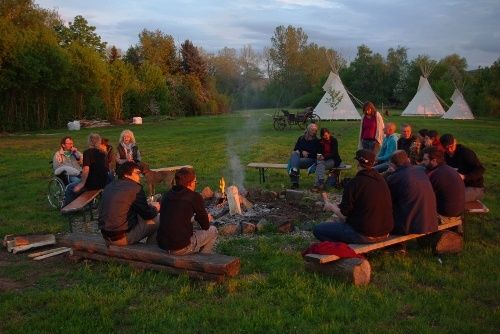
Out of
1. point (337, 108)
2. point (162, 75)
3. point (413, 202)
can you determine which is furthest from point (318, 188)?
point (162, 75)

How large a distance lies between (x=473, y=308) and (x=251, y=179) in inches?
278

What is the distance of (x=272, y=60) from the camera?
55656mm

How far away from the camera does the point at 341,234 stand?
532 centimetres

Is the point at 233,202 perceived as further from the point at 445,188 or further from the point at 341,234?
the point at 445,188

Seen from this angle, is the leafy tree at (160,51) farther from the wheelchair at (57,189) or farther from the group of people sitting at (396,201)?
the group of people sitting at (396,201)

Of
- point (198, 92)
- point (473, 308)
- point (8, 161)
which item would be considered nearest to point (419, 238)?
point (473, 308)

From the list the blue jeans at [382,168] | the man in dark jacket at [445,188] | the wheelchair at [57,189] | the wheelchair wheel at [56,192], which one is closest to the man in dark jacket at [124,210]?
the man in dark jacket at [445,188]

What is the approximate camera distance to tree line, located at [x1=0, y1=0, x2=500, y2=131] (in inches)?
1125

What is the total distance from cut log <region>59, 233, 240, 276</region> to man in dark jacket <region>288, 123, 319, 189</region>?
4.77 meters

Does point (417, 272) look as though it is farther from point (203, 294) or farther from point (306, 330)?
point (203, 294)

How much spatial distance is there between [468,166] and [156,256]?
4.57 meters

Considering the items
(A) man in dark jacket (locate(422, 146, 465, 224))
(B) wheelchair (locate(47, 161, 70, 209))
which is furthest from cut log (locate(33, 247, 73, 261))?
(A) man in dark jacket (locate(422, 146, 465, 224))

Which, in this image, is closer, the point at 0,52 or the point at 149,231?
the point at 149,231

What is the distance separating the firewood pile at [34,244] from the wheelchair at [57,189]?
218cm
